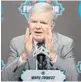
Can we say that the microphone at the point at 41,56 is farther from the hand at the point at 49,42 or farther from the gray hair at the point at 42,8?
the gray hair at the point at 42,8

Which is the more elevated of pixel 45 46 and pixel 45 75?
pixel 45 46

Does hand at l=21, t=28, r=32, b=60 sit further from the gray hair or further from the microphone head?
the gray hair

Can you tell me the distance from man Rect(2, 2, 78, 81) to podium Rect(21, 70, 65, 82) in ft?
A: 0.09

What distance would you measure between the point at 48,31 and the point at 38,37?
0.07m

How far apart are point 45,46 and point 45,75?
0.61ft

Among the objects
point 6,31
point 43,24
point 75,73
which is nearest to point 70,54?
point 75,73

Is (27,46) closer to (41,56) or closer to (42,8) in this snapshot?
(41,56)

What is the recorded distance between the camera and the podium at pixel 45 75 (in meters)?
1.97

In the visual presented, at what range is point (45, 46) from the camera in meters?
1.97

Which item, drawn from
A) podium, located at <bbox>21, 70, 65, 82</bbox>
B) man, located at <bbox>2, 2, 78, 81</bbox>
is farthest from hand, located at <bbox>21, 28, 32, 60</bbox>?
podium, located at <bbox>21, 70, 65, 82</bbox>

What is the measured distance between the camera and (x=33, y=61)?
6.48 ft

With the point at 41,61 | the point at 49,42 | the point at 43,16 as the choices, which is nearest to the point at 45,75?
the point at 41,61

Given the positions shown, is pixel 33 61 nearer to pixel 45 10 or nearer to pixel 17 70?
pixel 17 70

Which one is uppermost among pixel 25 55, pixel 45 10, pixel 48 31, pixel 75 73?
Answer: pixel 45 10
